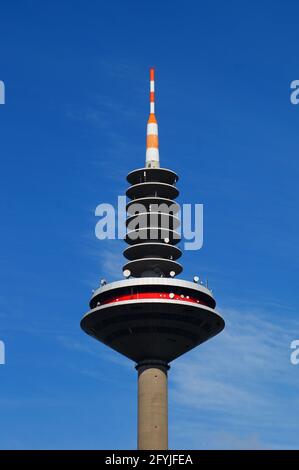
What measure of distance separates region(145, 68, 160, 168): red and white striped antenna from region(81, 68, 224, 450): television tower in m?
2.94

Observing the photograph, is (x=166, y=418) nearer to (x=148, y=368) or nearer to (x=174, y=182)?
(x=148, y=368)

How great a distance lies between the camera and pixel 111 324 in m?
130

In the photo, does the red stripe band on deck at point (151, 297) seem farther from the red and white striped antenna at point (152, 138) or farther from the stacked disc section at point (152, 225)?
the red and white striped antenna at point (152, 138)

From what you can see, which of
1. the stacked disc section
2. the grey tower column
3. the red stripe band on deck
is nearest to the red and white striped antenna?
the stacked disc section

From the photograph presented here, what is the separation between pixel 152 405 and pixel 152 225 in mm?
27317

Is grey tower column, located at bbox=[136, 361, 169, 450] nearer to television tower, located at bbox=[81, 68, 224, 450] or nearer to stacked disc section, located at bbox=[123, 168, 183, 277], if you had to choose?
television tower, located at bbox=[81, 68, 224, 450]

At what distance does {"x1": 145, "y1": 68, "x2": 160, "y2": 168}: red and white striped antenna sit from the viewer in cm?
14262

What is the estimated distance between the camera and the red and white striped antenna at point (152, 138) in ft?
468

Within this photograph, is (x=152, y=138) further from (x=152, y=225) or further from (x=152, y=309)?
(x=152, y=309)
